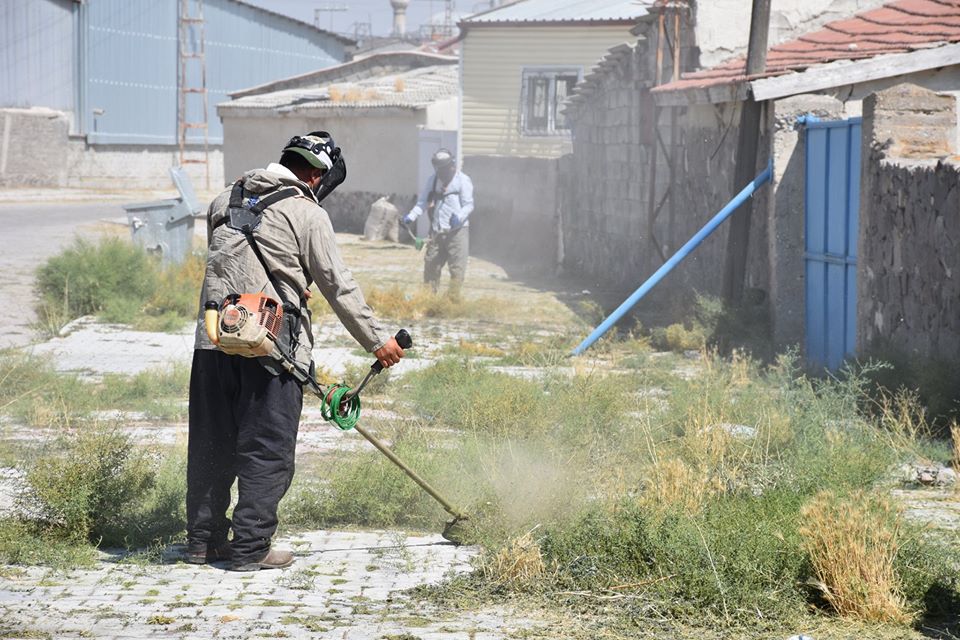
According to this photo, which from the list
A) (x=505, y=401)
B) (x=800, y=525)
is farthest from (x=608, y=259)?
(x=800, y=525)

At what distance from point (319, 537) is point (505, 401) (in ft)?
7.32

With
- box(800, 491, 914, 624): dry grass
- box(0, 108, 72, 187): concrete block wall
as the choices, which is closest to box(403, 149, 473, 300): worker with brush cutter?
box(800, 491, 914, 624): dry grass

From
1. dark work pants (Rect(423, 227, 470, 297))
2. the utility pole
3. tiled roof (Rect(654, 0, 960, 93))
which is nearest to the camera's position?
tiled roof (Rect(654, 0, 960, 93))

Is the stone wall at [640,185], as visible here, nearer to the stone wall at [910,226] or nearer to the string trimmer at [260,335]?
the stone wall at [910,226]

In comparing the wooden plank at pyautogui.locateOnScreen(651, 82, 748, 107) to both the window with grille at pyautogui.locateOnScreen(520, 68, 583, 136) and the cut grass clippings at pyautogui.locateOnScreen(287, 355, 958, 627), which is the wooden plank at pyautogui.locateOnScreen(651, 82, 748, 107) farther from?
the window with grille at pyautogui.locateOnScreen(520, 68, 583, 136)

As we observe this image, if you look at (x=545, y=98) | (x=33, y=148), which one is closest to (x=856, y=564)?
(x=545, y=98)

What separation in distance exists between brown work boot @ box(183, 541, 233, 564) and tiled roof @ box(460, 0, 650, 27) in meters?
25.8

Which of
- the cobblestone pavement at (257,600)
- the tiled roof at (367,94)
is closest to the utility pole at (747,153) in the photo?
the cobblestone pavement at (257,600)

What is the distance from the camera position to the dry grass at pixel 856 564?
4750 mm

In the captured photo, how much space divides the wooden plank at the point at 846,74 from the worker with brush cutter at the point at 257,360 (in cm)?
699

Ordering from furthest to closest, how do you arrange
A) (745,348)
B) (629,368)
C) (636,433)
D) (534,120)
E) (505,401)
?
(534,120)
(745,348)
(629,368)
(505,401)
(636,433)

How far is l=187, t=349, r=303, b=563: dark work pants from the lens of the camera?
5.46m

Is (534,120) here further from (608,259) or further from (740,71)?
(740,71)

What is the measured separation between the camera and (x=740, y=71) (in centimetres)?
1362
